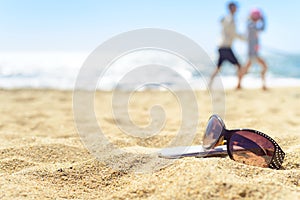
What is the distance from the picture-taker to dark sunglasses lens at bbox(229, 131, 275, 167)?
186cm

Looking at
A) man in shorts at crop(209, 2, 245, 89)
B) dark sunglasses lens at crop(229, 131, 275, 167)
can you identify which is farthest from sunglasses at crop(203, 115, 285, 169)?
man in shorts at crop(209, 2, 245, 89)

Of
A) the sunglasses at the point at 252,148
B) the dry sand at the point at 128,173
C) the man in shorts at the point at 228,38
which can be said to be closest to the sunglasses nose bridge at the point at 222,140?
the sunglasses at the point at 252,148

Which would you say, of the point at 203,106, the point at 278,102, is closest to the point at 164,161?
the point at 203,106

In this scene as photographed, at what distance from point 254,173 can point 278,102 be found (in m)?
4.20

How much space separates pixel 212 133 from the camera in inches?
81.4

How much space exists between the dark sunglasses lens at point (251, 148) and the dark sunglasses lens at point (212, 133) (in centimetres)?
10

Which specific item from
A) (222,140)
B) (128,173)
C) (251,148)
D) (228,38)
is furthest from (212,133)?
(228,38)

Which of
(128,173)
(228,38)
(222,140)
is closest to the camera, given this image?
(128,173)

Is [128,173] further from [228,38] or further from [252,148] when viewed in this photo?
[228,38]

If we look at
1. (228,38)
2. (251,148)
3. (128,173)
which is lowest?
(128,173)

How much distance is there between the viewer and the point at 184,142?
2.65 m

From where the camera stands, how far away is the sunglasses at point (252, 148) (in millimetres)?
1857

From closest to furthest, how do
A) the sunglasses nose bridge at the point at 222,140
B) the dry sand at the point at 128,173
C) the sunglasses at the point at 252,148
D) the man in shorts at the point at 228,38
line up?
the dry sand at the point at 128,173 → the sunglasses at the point at 252,148 → the sunglasses nose bridge at the point at 222,140 → the man in shorts at the point at 228,38

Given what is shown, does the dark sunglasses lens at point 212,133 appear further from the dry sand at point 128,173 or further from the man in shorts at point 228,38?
the man in shorts at point 228,38
